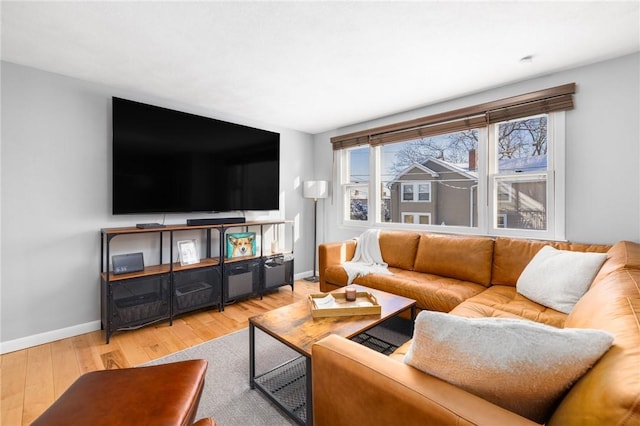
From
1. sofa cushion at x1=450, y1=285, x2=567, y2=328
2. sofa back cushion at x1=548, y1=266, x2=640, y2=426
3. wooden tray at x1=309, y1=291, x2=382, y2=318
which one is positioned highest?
sofa back cushion at x1=548, y1=266, x2=640, y2=426

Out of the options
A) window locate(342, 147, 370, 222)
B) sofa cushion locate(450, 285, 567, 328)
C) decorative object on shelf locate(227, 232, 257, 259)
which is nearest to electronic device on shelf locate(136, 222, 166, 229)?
decorative object on shelf locate(227, 232, 257, 259)

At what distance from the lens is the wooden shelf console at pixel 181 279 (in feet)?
8.24

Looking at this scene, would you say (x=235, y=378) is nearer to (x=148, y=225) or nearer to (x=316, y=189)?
(x=148, y=225)

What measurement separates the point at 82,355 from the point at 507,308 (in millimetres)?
3187

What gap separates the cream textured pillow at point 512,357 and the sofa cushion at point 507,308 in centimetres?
114

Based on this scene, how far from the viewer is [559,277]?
6.55 feet

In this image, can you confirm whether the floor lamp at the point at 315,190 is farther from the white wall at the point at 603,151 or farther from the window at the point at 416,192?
the white wall at the point at 603,151

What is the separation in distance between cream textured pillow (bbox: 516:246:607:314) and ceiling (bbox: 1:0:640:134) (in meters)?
1.54

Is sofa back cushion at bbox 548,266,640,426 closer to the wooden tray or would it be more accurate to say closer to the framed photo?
the wooden tray

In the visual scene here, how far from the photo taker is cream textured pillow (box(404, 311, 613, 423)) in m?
0.72

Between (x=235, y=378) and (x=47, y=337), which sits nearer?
(x=235, y=378)

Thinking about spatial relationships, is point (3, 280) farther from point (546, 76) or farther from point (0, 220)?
point (546, 76)

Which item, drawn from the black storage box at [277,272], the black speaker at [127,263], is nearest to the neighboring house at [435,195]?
the black storage box at [277,272]

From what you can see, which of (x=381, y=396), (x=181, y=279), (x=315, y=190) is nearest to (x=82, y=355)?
(x=181, y=279)
